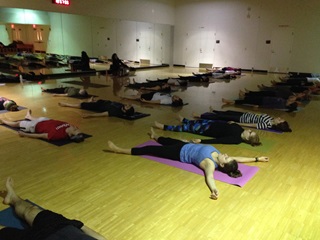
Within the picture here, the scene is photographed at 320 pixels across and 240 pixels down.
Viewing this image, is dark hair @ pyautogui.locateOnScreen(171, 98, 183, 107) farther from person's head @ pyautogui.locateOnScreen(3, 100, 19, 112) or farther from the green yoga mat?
person's head @ pyautogui.locateOnScreen(3, 100, 19, 112)

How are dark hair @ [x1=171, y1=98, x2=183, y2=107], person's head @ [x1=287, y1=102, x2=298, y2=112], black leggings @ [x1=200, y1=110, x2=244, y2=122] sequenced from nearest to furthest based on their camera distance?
black leggings @ [x1=200, y1=110, x2=244, y2=122], person's head @ [x1=287, y1=102, x2=298, y2=112], dark hair @ [x1=171, y1=98, x2=183, y2=107]

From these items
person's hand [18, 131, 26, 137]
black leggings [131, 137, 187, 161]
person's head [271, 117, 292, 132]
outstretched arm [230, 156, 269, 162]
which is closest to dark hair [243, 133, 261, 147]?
outstretched arm [230, 156, 269, 162]

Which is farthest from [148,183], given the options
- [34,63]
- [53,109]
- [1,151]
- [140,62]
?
[140,62]

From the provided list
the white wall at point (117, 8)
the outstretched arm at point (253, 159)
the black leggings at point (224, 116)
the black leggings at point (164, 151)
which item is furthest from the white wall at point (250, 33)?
the black leggings at point (164, 151)

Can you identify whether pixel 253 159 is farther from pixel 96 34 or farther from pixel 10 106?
pixel 96 34

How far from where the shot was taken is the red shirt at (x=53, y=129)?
3.44 m

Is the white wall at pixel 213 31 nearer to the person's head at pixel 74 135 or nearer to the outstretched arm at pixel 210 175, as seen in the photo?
the person's head at pixel 74 135

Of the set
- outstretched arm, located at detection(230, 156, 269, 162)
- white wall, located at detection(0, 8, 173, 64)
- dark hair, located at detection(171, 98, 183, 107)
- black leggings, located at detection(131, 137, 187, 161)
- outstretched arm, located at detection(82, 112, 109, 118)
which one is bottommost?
outstretched arm, located at detection(230, 156, 269, 162)

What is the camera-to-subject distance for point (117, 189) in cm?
247

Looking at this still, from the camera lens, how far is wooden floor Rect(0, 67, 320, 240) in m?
2.00

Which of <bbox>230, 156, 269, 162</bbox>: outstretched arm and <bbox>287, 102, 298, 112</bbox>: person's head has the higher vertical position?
<bbox>287, 102, 298, 112</bbox>: person's head

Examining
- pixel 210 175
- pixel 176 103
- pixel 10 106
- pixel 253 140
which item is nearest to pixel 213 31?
pixel 176 103

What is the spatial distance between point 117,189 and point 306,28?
1170 cm

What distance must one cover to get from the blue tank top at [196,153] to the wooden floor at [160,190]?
19 cm
